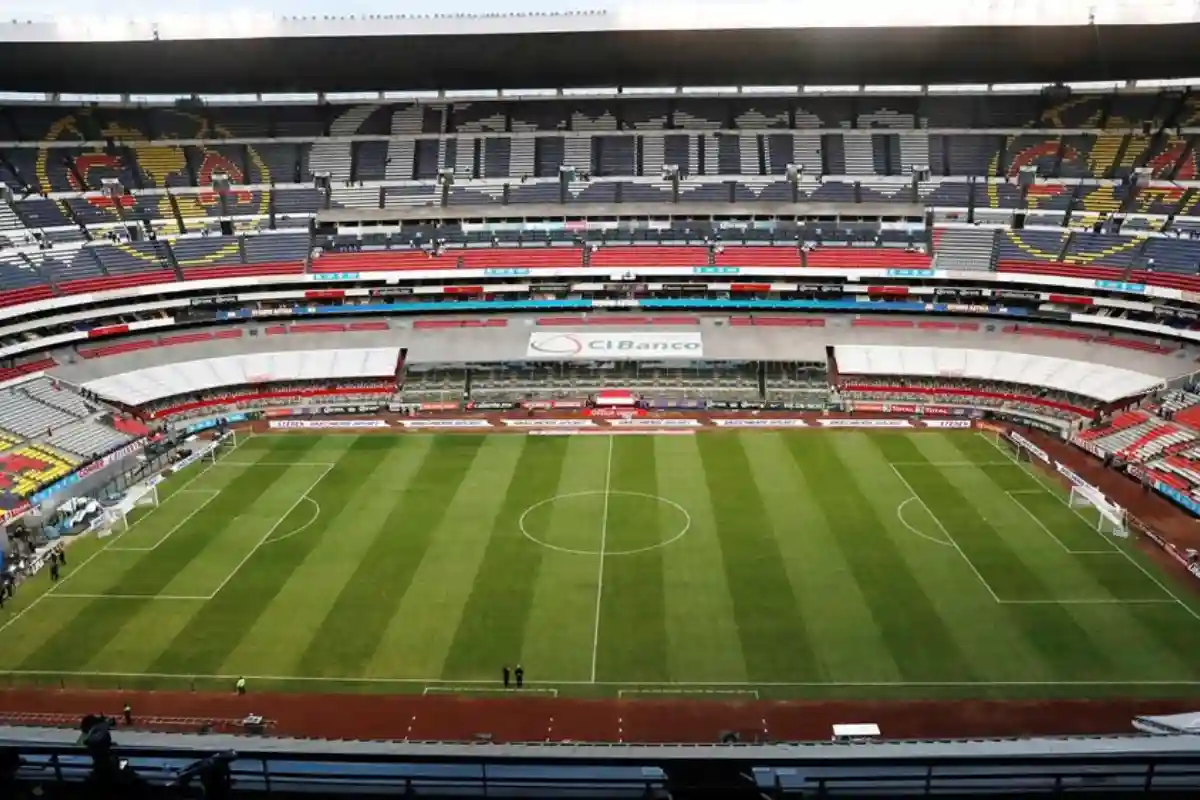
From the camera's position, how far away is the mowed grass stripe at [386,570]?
26.9 m

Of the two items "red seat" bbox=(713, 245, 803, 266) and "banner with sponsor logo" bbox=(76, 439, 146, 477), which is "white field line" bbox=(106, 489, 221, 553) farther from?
"red seat" bbox=(713, 245, 803, 266)

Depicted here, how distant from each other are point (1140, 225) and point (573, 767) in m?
59.9

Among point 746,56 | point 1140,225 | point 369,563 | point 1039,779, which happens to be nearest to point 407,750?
point 1039,779

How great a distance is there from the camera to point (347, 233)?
6306 cm

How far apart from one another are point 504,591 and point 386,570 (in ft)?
15.0

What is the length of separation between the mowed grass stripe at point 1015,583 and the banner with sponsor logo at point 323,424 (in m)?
27.3

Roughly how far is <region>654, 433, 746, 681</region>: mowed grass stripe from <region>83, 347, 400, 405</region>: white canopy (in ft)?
77.6

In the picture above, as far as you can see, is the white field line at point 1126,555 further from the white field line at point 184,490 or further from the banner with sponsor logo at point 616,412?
the white field line at point 184,490

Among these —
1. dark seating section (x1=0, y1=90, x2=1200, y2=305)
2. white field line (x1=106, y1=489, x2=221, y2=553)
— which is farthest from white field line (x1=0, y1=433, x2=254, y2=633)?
dark seating section (x1=0, y1=90, x2=1200, y2=305)

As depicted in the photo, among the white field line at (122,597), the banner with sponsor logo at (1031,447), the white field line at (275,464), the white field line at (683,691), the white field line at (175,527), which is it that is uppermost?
the banner with sponsor logo at (1031,447)

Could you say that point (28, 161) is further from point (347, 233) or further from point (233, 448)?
point (233, 448)

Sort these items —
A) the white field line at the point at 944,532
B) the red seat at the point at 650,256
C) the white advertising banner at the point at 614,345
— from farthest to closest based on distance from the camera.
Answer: the red seat at the point at 650,256 < the white advertising banner at the point at 614,345 < the white field line at the point at 944,532

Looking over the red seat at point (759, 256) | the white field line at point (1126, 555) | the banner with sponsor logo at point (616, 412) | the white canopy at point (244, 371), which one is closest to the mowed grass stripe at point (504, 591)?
the banner with sponsor logo at point (616, 412)

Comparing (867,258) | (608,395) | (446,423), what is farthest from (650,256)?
(446,423)
